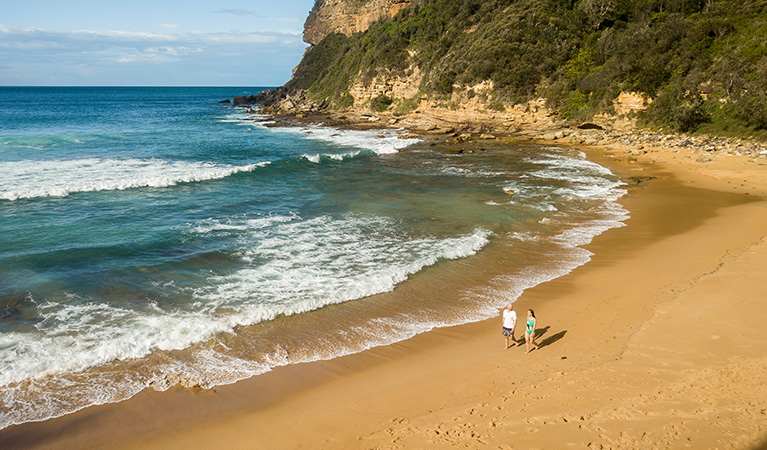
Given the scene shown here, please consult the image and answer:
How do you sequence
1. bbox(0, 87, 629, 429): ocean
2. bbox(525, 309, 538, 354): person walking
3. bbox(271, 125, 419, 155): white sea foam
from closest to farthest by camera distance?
1. bbox(525, 309, 538, 354): person walking
2. bbox(0, 87, 629, 429): ocean
3. bbox(271, 125, 419, 155): white sea foam

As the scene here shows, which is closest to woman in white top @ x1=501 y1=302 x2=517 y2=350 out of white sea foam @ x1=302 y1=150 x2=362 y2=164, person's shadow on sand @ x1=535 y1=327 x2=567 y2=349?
person's shadow on sand @ x1=535 y1=327 x2=567 y2=349

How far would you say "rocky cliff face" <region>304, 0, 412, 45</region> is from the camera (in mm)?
74275

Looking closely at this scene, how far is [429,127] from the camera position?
160 ft

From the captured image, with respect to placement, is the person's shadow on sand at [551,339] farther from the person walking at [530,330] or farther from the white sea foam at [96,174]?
the white sea foam at [96,174]

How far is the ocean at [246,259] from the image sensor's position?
8.85 metres

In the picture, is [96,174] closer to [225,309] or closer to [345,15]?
[225,309]

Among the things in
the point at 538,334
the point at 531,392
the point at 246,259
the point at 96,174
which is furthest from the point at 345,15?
the point at 531,392

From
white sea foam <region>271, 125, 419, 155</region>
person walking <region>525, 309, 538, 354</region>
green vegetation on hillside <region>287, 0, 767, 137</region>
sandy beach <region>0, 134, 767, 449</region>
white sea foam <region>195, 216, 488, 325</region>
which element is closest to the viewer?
sandy beach <region>0, 134, 767, 449</region>

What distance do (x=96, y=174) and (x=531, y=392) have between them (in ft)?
89.2

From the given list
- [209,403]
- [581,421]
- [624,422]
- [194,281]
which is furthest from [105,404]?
[624,422]

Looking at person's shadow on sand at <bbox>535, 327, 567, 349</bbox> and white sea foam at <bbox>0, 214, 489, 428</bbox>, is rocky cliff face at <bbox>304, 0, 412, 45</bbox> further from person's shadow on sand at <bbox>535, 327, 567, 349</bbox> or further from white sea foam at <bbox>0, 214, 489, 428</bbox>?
person's shadow on sand at <bbox>535, 327, 567, 349</bbox>

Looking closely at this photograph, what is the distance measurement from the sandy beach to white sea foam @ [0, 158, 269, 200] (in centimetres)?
1886

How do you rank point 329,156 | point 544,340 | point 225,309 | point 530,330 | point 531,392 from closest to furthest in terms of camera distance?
point 531,392 < point 530,330 < point 544,340 < point 225,309 < point 329,156

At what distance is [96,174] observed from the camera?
26016 millimetres
